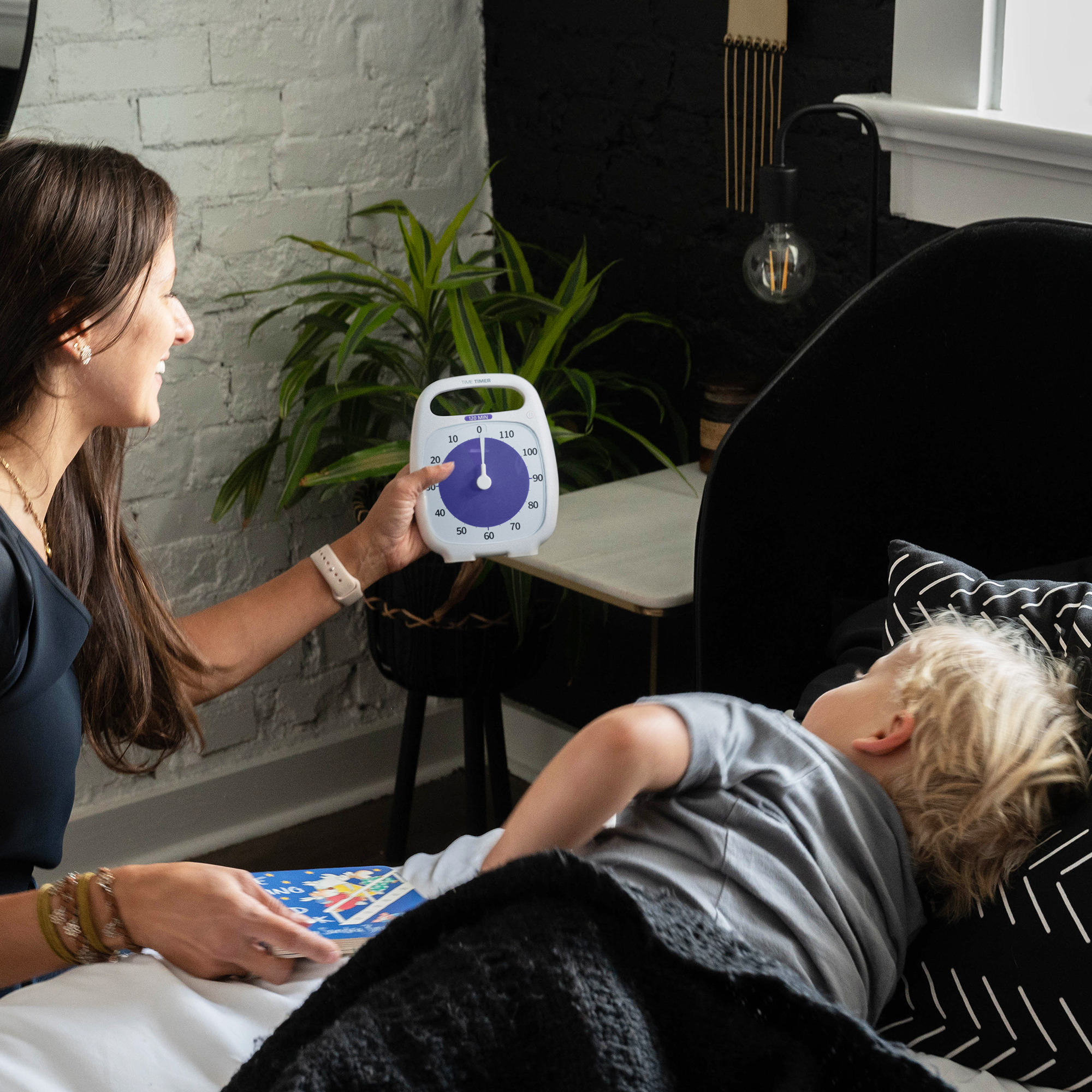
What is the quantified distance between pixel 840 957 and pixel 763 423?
2.19ft

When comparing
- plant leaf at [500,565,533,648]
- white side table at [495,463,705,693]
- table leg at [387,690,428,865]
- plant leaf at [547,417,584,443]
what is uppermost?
plant leaf at [547,417,584,443]

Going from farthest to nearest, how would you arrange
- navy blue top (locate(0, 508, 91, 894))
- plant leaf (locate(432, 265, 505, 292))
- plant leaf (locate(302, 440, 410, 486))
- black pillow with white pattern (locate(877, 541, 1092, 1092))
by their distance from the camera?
plant leaf (locate(432, 265, 505, 292))
plant leaf (locate(302, 440, 410, 486))
navy blue top (locate(0, 508, 91, 894))
black pillow with white pattern (locate(877, 541, 1092, 1092))

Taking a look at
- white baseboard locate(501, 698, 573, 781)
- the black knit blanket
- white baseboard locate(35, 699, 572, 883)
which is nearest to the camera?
the black knit blanket

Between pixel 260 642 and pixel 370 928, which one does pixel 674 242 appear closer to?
pixel 260 642

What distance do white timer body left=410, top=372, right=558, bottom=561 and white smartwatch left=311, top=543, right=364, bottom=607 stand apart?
97 mm

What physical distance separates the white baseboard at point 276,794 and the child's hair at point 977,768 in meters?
1.54

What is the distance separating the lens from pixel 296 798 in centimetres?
247

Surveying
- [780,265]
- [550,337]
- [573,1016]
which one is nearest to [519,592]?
[550,337]

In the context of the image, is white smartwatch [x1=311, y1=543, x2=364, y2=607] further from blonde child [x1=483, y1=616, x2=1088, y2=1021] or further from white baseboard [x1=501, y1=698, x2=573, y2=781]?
white baseboard [x1=501, y1=698, x2=573, y2=781]

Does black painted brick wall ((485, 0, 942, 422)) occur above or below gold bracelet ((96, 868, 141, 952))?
above

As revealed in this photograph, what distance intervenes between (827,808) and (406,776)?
46.8 inches

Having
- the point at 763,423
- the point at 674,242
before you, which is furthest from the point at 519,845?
the point at 674,242

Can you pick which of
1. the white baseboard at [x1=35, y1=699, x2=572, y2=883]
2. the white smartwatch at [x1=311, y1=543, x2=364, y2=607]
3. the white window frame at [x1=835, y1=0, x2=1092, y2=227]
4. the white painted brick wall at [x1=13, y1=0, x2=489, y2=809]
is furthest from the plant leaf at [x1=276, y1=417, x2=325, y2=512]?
the white window frame at [x1=835, y1=0, x2=1092, y2=227]

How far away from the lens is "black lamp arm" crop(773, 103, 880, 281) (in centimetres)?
149
